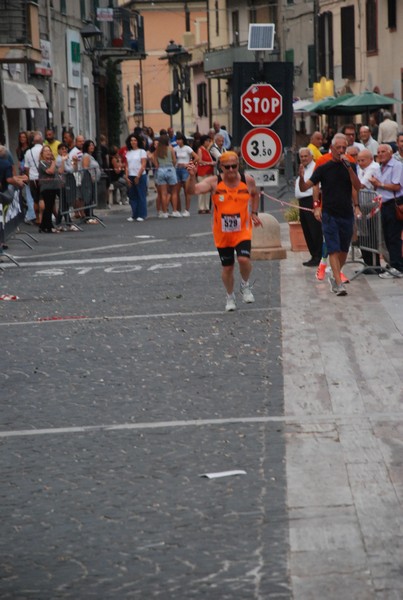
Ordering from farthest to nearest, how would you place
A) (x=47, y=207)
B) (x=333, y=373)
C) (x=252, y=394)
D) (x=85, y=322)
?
1. (x=47, y=207)
2. (x=85, y=322)
3. (x=333, y=373)
4. (x=252, y=394)

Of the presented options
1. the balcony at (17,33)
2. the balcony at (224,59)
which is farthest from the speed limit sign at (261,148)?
the balcony at (224,59)

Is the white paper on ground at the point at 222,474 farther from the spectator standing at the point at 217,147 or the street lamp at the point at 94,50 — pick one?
the street lamp at the point at 94,50

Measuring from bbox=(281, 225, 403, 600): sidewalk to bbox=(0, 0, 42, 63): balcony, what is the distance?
22118 millimetres

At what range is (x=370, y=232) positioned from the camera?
18000 millimetres

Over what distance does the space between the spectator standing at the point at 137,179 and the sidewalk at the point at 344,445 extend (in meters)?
16.0

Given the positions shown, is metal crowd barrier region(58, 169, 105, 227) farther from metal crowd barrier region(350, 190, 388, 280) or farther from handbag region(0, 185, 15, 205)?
metal crowd barrier region(350, 190, 388, 280)

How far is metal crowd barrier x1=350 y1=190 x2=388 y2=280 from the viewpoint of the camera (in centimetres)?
1769

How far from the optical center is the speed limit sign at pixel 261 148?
65.6 ft

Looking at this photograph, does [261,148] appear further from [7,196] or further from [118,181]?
[118,181]

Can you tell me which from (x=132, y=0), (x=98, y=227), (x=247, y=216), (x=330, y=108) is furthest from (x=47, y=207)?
(x=132, y=0)

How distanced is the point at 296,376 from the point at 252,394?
672mm

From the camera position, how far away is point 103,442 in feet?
28.7

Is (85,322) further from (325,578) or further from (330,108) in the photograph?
(330,108)

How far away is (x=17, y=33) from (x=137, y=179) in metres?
Result: 7.50
